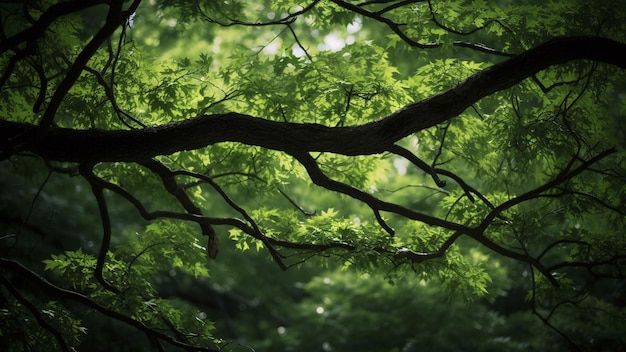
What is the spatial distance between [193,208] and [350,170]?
1251 millimetres

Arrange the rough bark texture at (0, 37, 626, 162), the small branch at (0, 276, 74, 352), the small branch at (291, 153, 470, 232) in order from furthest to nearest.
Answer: the small branch at (0, 276, 74, 352)
the small branch at (291, 153, 470, 232)
the rough bark texture at (0, 37, 626, 162)

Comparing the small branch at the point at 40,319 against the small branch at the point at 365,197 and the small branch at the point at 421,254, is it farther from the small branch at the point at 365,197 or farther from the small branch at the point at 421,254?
the small branch at the point at 421,254

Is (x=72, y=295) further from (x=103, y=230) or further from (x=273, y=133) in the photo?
(x=273, y=133)

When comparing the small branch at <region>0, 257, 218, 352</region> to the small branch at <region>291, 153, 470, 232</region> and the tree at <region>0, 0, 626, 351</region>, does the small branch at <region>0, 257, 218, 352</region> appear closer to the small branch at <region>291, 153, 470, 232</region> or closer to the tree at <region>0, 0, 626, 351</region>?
the tree at <region>0, 0, 626, 351</region>

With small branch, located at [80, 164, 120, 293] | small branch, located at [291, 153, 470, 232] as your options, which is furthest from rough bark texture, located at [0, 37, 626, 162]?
small branch, located at [80, 164, 120, 293]

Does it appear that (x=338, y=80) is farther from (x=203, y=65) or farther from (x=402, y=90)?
(x=203, y=65)

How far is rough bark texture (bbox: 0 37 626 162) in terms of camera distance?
3326 millimetres

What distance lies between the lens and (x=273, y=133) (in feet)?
11.1

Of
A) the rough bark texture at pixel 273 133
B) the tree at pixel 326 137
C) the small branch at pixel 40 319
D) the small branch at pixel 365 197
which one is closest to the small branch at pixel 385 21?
the tree at pixel 326 137

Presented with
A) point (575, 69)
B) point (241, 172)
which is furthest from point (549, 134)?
point (241, 172)

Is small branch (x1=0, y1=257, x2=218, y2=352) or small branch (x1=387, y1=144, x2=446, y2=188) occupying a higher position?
small branch (x1=387, y1=144, x2=446, y2=188)

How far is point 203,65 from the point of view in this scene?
167 inches

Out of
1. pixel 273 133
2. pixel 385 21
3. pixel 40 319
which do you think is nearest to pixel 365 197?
pixel 273 133

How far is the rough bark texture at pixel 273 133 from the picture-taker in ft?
10.9
